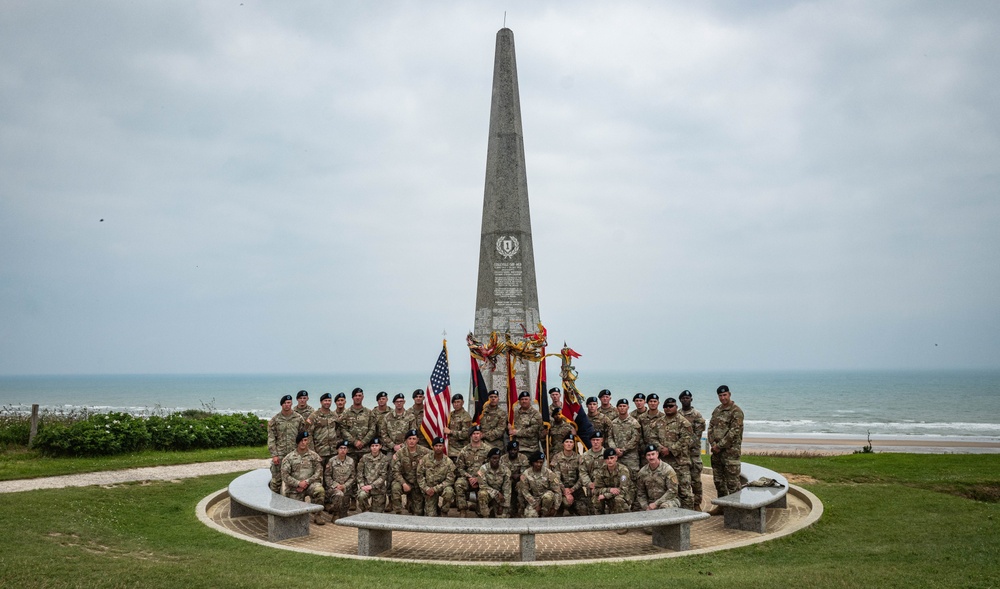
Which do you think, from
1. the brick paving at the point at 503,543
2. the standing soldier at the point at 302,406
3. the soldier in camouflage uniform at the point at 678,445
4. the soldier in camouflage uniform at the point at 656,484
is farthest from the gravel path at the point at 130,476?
the soldier in camouflage uniform at the point at 678,445

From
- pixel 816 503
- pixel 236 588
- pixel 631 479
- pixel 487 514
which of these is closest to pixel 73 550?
pixel 236 588

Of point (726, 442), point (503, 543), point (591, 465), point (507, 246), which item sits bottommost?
point (503, 543)

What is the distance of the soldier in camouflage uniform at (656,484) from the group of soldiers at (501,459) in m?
0.01

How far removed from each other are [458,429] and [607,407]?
7.35 feet

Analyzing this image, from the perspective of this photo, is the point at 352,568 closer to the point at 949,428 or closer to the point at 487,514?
the point at 487,514

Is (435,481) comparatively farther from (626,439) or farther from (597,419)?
(626,439)

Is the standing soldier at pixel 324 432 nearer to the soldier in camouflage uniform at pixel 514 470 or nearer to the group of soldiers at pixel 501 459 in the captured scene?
the group of soldiers at pixel 501 459

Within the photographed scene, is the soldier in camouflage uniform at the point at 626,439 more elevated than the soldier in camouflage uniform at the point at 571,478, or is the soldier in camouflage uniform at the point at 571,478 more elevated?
the soldier in camouflage uniform at the point at 626,439

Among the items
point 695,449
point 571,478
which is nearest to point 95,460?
point 571,478

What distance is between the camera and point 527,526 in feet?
21.1

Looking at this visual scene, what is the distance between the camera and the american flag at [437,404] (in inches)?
344

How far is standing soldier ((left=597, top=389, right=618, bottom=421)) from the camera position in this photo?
352 inches

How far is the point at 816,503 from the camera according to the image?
8.80 metres

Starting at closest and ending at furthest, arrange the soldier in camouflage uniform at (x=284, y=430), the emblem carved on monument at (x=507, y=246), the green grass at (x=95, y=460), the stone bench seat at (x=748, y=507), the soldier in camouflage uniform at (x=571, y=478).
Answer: the stone bench seat at (x=748, y=507) < the soldier in camouflage uniform at (x=571, y=478) < the soldier in camouflage uniform at (x=284, y=430) < the emblem carved on monument at (x=507, y=246) < the green grass at (x=95, y=460)
